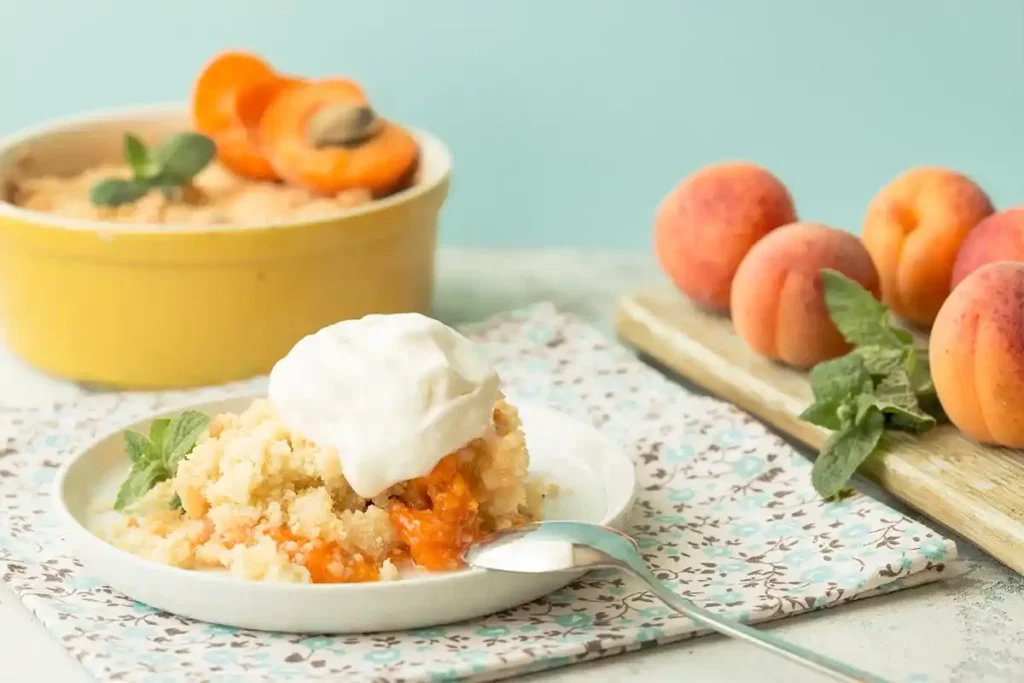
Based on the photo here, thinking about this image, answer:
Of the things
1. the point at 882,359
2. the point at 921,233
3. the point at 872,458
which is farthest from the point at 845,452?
the point at 921,233

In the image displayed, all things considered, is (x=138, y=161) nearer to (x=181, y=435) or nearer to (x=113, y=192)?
(x=113, y=192)

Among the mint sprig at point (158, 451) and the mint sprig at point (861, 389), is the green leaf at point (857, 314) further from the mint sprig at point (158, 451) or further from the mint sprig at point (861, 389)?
the mint sprig at point (158, 451)

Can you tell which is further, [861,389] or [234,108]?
[234,108]

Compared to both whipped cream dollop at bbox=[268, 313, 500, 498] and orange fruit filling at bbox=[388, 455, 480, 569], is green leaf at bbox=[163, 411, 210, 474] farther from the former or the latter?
orange fruit filling at bbox=[388, 455, 480, 569]

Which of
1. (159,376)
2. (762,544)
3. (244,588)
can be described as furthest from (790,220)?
(244,588)

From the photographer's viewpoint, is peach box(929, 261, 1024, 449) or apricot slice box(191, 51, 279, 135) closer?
peach box(929, 261, 1024, 449)

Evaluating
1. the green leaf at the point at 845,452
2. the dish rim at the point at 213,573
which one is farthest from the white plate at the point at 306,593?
the green leaf at the point at 845,452

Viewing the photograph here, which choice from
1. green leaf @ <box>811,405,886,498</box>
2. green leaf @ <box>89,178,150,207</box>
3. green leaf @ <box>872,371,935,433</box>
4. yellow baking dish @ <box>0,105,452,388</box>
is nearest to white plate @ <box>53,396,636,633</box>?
green leaf @ <box>811,405,886,498</box>
